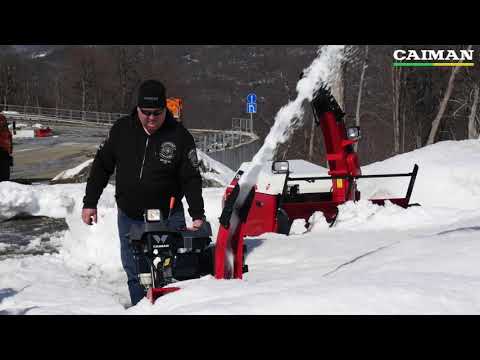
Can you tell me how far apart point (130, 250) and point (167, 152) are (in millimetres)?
912

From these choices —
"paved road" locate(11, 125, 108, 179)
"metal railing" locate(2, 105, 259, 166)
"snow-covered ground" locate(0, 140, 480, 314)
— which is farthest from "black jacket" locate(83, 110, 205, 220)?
"metal railing" locate(2, 105, 259, 166)

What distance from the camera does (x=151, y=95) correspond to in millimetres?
5332

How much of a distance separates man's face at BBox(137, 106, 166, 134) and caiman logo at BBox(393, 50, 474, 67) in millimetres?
29910

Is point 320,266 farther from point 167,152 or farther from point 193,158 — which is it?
point 167,152

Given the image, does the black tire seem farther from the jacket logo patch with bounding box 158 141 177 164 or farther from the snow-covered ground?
the jacket logo patch with bounding box 158 141 177 164

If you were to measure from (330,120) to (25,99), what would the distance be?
78.5m

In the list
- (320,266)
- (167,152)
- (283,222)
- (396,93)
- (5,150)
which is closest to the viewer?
(167,152)

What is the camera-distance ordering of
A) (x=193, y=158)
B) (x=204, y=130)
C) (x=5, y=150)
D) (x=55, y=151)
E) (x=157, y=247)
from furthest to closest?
(x=204, y=130), (x=55, y=151), (x=5, y=150), (x=193, y=158), (x=157, y=247)

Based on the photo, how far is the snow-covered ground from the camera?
12.1 feet

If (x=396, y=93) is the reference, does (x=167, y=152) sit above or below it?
below

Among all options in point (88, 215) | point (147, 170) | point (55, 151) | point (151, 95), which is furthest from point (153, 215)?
point (55, 151)

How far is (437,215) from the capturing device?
8656 mm

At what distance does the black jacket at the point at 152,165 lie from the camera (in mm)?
5582

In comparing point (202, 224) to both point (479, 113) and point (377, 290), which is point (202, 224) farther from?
point (479, 113)
